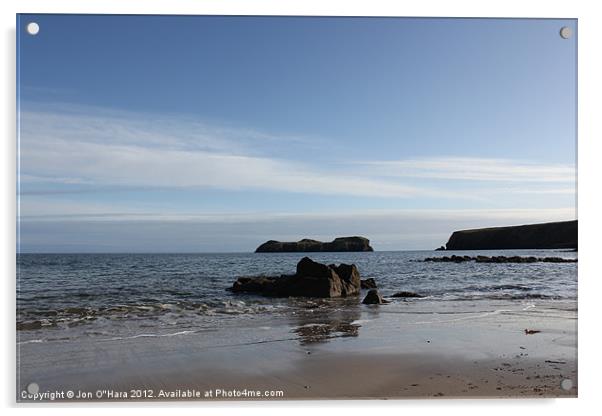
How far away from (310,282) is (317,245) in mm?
1644

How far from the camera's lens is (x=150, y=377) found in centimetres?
386

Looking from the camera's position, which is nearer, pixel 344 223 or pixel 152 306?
pixel 344 223

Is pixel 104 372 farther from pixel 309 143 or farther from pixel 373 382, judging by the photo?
pixel 309 143

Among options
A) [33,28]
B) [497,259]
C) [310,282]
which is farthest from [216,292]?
[33,28]

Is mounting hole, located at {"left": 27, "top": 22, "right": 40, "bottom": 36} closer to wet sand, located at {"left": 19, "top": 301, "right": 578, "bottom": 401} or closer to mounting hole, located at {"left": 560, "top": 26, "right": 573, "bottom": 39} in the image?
wet sand, located at {"left": 19, "top": 301, "right": 578, "bottom": 401}

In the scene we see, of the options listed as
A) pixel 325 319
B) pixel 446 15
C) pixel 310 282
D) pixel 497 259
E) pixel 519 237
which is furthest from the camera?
pixel 310 282

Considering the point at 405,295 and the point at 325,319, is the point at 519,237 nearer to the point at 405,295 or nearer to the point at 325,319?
the point at 405,295

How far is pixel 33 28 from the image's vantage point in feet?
12.8

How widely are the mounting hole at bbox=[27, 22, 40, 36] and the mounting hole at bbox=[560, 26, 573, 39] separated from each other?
3839mm

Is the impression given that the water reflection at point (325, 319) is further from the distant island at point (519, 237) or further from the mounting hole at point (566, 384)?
the mounting hole at point (566, 384)

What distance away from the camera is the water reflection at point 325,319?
4914 mm

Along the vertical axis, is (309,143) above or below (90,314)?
above

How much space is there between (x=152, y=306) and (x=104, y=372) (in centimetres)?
135

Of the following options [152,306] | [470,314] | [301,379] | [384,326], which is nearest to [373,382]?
[301,379]
